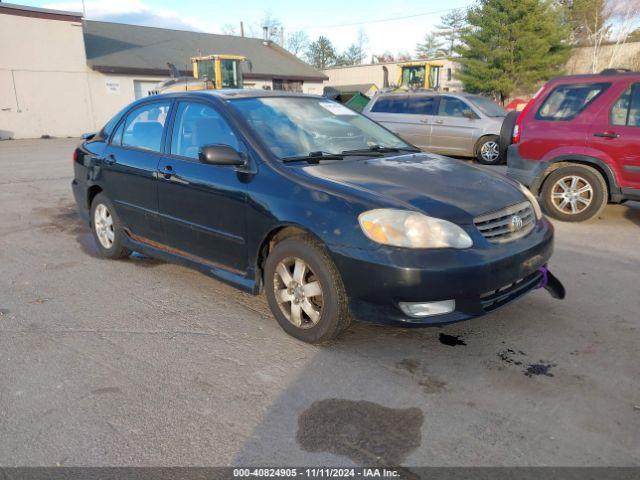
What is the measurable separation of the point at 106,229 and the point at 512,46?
103ft

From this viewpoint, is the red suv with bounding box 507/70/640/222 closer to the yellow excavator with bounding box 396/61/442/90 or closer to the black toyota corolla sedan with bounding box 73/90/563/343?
the black toyota corolla sedan with bounding box 73/90/563/343

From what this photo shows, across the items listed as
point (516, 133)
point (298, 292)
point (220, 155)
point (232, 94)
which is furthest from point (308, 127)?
point (516, 133)

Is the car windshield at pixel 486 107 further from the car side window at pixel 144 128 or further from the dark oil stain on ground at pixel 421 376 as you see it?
the dark oil stain on ground at pixel 421 376

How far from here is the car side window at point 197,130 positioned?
3943 millimetres

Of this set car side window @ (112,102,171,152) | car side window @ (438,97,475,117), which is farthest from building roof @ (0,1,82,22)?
car side window @ (112,102,171,152)

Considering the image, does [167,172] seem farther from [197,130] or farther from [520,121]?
[520,121]

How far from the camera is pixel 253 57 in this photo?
36031 mm

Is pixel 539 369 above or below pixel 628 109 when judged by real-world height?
below

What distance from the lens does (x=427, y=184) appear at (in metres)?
3.47

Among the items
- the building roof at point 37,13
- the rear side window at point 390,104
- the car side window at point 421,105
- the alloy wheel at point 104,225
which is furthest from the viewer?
the building roof at point 37,13

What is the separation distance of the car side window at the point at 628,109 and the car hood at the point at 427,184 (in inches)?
121

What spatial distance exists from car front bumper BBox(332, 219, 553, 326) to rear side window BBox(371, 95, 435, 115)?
9.83 metres

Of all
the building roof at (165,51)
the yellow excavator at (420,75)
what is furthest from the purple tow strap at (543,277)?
the building roof at (165,51)

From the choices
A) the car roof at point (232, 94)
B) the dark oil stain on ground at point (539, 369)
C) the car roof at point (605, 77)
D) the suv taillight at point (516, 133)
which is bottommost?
the dark oil stain on ground at point (539, 369)
